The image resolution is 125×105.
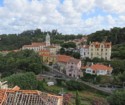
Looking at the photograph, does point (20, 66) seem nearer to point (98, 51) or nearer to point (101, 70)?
point (101, 70)

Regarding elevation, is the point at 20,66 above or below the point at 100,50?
below

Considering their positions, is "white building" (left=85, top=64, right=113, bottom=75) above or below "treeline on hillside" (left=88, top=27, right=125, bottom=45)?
below

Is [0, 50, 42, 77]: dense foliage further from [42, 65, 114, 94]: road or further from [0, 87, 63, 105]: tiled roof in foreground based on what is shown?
[0, 87, 63, 105]: tiled roof in foreground

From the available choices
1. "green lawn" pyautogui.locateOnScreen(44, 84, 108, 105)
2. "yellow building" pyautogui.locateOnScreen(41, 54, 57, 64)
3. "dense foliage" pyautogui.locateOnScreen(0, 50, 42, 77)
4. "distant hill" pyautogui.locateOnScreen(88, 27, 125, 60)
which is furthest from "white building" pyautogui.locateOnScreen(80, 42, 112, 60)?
"green lawn" pyautogui.locateOnScreen(44, 84, 108, 105)

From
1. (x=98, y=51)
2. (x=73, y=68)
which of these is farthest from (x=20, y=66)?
(x=98, y=51)

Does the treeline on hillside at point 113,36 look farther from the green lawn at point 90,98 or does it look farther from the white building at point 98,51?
the green lawn at point 90,98

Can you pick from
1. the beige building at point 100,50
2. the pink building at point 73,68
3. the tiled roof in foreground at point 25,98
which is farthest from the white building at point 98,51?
the tiled roof in foreground at point 25,98

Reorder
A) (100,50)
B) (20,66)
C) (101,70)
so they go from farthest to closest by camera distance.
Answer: (100,50) < (20,66) < (101,70)
